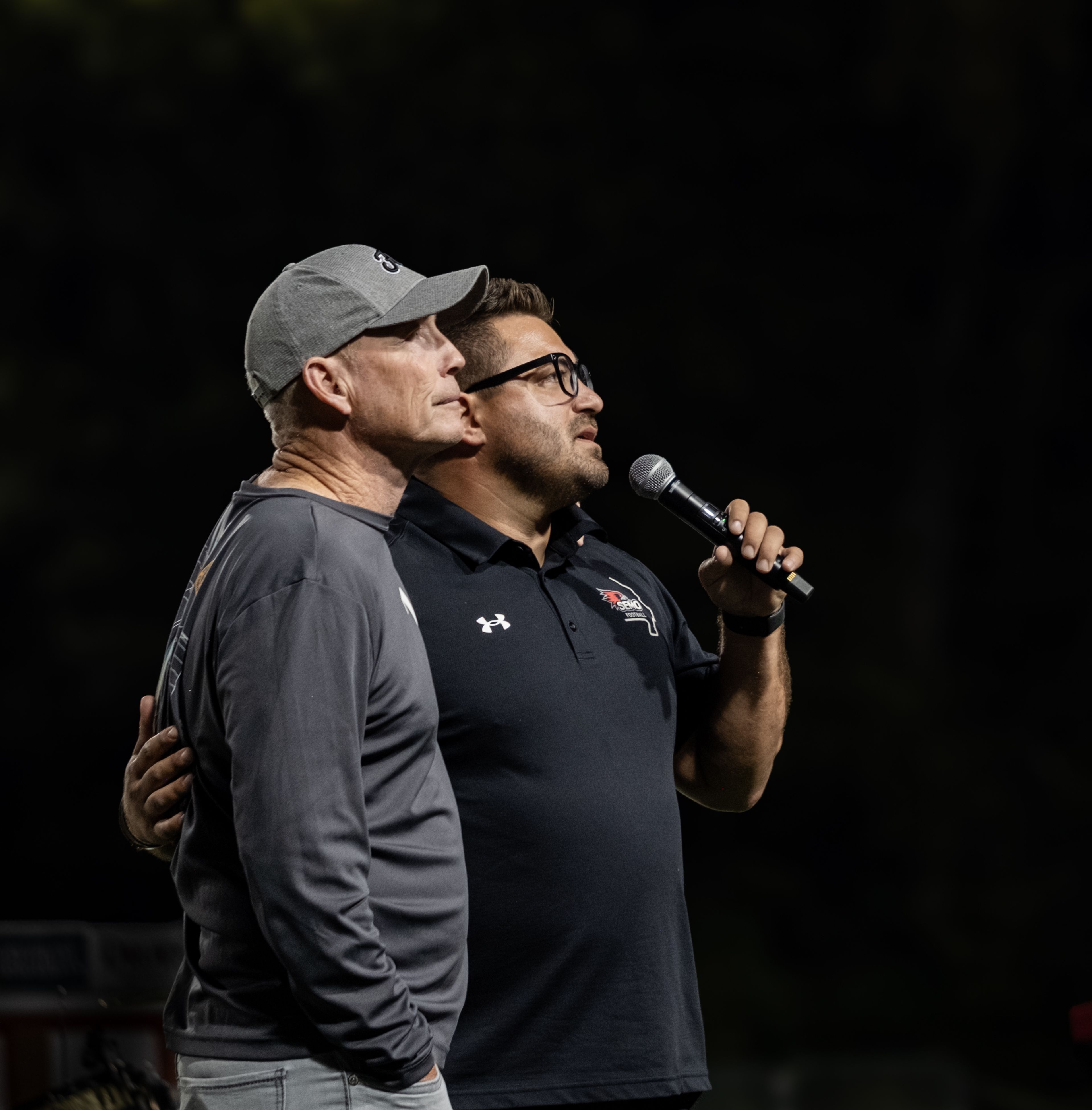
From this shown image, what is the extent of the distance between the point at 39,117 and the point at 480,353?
13.3 ft

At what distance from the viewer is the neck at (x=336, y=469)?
131 cm

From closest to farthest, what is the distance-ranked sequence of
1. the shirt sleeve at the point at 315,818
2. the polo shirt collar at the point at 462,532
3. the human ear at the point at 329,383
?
the shirt sleeve at the point at 315,818
the human ear at the point at 329,383
the polo shirt collar at the point at 462,532

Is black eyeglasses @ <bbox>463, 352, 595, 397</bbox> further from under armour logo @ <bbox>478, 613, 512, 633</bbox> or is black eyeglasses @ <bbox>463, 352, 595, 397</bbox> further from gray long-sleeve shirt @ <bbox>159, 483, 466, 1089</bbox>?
gray long-sleeve shirt @ <bbox>159, 483, 466, 1089</bbox>

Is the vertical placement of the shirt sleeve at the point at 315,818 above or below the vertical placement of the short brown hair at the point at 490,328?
below

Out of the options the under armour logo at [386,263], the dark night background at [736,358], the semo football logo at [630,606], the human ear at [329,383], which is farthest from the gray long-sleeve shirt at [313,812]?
the dark night background at [736,358]

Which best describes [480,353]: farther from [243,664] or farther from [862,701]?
[862,701]

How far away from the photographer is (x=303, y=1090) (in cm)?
111

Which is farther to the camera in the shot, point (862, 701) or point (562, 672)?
point (862, 701)

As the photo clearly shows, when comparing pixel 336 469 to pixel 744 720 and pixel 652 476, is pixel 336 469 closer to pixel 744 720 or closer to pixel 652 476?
pixel 652 476

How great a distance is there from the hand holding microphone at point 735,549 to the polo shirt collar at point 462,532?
7.1 inches

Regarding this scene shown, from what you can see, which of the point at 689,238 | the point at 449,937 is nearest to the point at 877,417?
the point at 689,238

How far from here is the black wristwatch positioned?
1.87 metres

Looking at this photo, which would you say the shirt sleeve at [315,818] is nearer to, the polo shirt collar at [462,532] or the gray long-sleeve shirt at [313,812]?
the gray long-sleeve shirt at [313,812]

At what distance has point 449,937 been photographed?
1.21m
